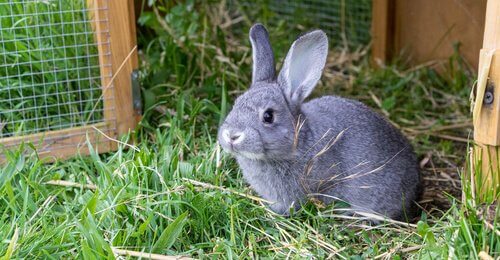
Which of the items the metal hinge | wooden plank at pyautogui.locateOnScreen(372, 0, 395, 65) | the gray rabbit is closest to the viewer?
the gray rabbit

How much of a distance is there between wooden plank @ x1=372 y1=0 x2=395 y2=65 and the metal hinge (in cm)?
220

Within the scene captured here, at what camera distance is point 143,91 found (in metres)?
4.08

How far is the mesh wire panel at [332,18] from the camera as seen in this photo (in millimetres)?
5828

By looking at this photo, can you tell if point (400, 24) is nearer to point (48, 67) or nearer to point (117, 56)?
point (117, 56)

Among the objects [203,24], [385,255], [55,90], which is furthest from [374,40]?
[385,255]

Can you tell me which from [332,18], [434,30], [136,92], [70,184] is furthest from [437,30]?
[70,184]

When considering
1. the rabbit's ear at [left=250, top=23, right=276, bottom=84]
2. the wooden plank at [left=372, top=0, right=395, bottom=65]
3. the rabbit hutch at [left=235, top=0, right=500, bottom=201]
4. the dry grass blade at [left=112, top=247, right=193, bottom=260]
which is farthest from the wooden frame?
the wooden plank at [left=372, top=0, right=395, bottom=65]

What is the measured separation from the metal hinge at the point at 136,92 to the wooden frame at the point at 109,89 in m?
0.02

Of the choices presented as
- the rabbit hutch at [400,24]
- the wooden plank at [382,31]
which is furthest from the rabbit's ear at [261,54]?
the wooden plank at [382,31]

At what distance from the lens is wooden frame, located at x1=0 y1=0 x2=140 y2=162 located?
381 centimetres

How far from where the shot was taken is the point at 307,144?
334 cm

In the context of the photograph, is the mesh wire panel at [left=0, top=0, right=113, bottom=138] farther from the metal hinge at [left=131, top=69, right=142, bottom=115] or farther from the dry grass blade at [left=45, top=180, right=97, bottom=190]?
the dry grass blade at [left=45, top=180, right=97, bottom=190]

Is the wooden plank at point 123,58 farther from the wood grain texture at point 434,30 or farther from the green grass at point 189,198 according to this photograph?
the wood grain texture at point 434,30

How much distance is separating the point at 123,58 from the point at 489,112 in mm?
1912
